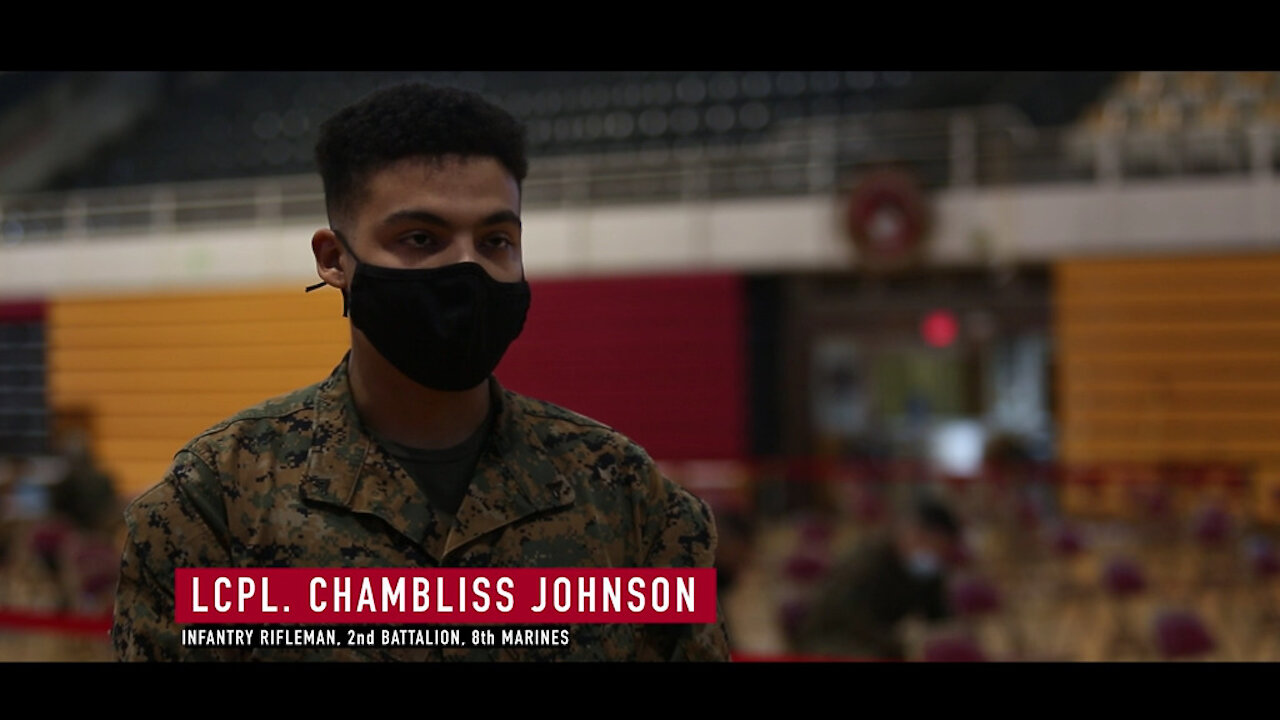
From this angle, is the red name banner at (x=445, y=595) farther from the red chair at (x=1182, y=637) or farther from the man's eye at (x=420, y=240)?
the red chair at (x=1182, y=637)

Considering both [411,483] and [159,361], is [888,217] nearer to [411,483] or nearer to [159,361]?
[159,361]

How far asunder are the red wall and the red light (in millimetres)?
1909

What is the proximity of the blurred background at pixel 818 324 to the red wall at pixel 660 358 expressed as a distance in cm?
3

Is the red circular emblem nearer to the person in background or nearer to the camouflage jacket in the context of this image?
the person in background

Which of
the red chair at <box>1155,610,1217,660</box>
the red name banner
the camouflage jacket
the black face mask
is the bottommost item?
the red chair at <box>1155,610,1217,660</box>

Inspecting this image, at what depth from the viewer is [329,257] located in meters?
1.58

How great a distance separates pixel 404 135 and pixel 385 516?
0.49 meters

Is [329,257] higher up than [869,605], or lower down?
higher up

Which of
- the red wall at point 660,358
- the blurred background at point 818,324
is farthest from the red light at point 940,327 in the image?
the red wall at point 660,358

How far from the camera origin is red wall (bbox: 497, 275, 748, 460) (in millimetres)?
3723

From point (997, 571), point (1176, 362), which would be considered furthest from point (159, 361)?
point (1176, 362)

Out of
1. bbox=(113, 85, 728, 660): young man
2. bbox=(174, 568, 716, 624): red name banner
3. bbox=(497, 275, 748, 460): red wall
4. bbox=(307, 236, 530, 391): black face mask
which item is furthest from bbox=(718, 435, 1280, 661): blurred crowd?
bbox=(307, 236, 530, 391): black face mask

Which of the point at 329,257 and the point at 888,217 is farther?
the point at 888,217
